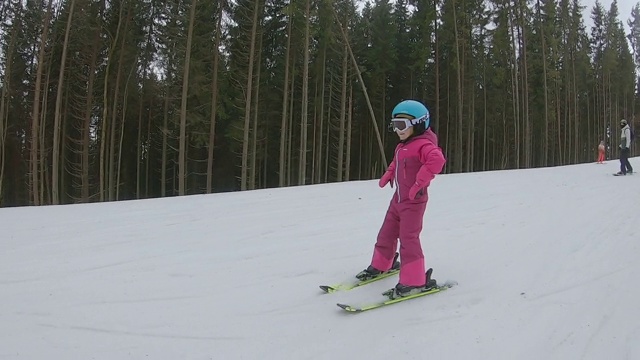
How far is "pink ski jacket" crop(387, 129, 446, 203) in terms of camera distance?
3809 millimetres

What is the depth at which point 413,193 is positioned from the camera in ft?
12.7

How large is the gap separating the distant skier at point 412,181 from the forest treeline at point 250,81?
1607cm

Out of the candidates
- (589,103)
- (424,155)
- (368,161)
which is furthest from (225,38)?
(589,103)

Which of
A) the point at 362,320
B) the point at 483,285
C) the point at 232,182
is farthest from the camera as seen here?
the point at 232,182

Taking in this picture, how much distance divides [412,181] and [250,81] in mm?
18173

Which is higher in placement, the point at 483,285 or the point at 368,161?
the point at 368,161

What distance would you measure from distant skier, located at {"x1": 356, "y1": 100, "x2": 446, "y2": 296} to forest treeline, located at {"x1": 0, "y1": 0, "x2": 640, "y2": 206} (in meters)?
16.1

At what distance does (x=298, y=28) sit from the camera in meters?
23.9

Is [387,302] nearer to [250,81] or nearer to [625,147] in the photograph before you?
[625,147]

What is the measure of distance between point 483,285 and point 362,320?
139 cm

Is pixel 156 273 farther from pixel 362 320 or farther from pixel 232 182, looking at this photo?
pixel 232 182

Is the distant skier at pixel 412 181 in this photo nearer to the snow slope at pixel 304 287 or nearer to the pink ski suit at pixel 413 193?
the pink ski suit at pixel 413 193

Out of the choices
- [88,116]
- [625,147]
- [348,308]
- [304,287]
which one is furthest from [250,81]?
[348,308]

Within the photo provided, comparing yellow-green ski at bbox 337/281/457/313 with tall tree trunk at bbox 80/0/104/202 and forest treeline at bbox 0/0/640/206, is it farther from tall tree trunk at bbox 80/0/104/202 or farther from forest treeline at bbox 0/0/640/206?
tall tree trunk at bbox 80/0/104/202
